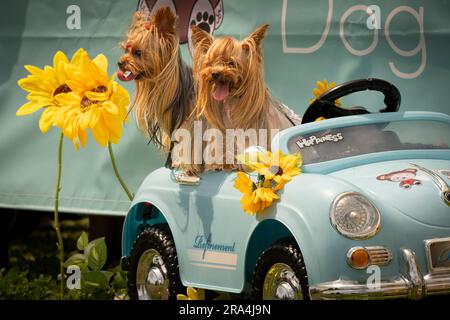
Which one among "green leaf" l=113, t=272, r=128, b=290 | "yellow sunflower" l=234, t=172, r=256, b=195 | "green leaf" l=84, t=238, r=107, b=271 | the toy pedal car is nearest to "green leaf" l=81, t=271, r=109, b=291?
"green leaf" l=84, t=238, r=107, b=271

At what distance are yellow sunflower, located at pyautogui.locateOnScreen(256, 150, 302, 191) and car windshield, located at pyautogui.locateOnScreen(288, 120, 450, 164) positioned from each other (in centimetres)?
14

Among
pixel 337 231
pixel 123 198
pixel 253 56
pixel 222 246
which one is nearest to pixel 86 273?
pixel 123 198

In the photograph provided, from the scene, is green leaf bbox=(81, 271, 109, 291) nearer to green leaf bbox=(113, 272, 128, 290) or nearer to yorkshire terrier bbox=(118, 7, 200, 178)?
green leaf bbox=(113, 272, 128, 290)

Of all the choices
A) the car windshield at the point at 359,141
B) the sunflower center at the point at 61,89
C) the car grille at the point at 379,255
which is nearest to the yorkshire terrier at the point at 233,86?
the car windshield at the point at 359,141

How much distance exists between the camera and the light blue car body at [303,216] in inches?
132

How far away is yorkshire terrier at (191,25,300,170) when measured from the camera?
396cm

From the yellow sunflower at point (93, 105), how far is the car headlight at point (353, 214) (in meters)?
1.40

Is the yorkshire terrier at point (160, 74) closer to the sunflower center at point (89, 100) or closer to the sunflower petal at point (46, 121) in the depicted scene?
the sunflower center at point (89, 100)

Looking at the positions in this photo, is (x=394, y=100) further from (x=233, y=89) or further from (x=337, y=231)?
(x=337, y=231)

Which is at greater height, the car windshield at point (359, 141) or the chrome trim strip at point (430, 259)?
the car windshield at point (359, 141)

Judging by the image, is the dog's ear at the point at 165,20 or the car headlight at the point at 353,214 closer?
the car headlight at the point at 353,214

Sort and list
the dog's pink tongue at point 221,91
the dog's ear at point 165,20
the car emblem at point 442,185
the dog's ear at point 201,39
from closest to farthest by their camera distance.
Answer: the car emblem at point 442,185, the dog's pink tongue at point 221,91, the dog's ear at point 201,39, the dog's ear at point 165,20

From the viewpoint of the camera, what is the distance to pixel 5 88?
6.02m

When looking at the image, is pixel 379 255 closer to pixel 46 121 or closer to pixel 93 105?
pixel 93 105
